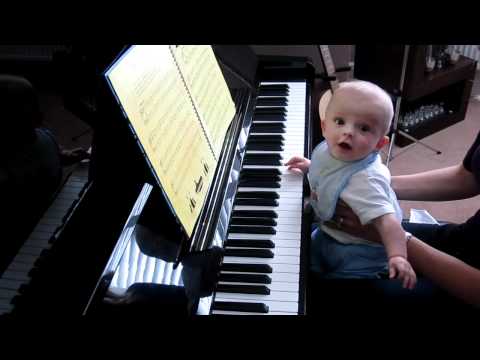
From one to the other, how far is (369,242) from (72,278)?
2.81 feet

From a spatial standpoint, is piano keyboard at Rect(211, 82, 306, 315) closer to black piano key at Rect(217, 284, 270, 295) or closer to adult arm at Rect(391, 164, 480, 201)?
black piano key at Rect(217, 284, 270, 295)

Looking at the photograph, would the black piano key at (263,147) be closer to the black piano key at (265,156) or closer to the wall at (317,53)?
the black piano key at (265,156)

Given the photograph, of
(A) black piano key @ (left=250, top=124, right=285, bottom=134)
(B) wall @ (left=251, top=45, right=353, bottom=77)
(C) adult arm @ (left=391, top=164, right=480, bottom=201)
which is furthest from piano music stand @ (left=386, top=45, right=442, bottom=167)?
(A) black piano key @ (left=250, top=124, right=285, bottom=134)

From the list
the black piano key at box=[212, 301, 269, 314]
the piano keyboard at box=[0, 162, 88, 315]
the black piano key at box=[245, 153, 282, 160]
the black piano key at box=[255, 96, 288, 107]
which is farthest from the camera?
the black piano key at box=[255, 96, 288, 107]

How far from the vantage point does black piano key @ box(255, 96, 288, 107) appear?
171 cm

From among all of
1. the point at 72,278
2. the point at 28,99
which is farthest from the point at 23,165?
the point at 72,278

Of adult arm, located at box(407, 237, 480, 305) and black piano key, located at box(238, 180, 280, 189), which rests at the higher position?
black piano key, located at box(238, 180, 280, 189)

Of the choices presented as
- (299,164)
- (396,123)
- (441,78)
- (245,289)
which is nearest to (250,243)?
(245,289)

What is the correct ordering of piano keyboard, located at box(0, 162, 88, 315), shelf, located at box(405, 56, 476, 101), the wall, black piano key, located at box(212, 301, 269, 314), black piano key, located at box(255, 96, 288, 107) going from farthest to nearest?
shelf, located at box(405, 56, 476, 101), the wall, black piano key, located at box(255, 96, 288, 107), black piano key, located at box(212, 301, 269, 314), piano keyboard, located at box(0, 162, 88, 315)

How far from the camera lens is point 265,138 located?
5.12 ft

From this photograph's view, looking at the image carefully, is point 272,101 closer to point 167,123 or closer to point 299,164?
point 299,164

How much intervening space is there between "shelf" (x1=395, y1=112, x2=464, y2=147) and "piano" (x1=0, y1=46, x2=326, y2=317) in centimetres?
166

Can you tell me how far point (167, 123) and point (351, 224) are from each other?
0.62 m
